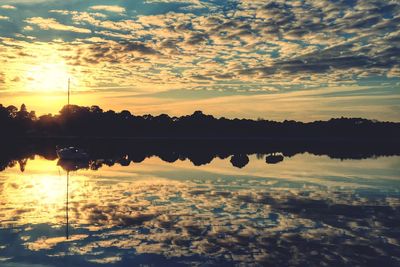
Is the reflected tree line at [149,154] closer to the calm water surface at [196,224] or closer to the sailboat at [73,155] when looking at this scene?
the sailboat at [73,155]

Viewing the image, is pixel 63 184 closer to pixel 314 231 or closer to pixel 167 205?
pixel 167 205

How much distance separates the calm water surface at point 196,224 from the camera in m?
20.7

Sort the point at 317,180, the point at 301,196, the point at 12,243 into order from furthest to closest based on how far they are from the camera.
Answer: the point at 317,180, the point at 301,196, the point at 12,243

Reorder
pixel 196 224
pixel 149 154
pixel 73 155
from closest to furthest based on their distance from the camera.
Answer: pixel 196 224, pixel 73 155, pixel 149 154

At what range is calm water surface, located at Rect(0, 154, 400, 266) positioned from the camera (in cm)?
2069

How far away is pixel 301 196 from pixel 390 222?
1231 cm

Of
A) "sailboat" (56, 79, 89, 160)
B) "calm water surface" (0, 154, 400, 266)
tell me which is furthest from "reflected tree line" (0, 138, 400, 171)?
"calm water surface" (0, 154, 400, 266)

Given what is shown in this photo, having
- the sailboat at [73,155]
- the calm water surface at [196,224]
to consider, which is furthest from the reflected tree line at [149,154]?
the calm water surface at [196,224]

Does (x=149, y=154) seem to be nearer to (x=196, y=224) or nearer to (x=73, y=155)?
(x=73, y=155)

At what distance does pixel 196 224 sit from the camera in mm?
27641

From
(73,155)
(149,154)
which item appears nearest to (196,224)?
(73,155)

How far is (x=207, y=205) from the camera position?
34.8 m

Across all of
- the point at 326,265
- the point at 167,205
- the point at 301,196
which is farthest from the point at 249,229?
the point at 301,196

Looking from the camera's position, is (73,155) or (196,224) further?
(73,155)
